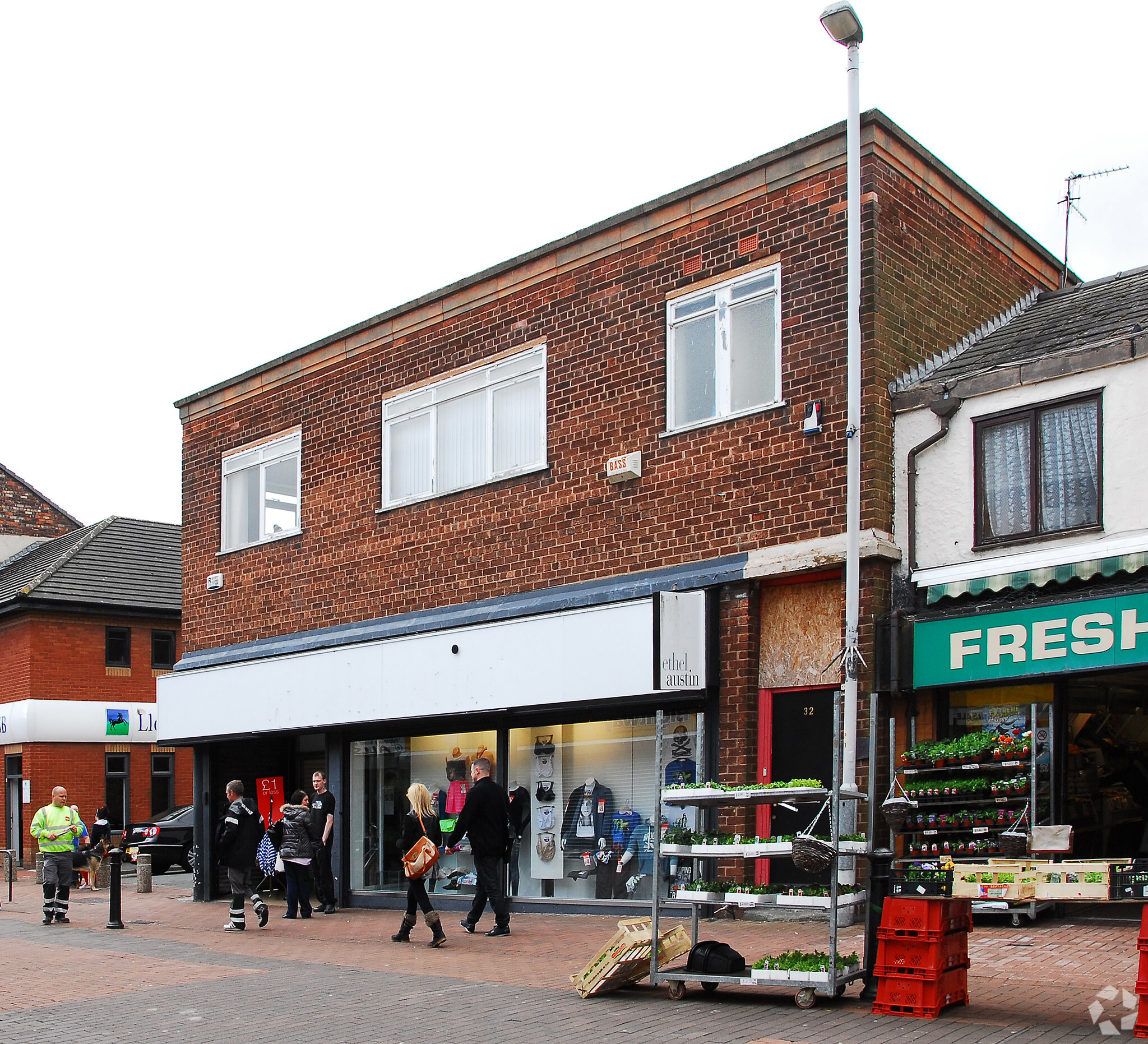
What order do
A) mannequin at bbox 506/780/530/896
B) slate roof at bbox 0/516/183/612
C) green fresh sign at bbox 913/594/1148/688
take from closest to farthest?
green fresh sign at bbox 913/594/1148/688 → mannequin at bbox 506/780/530/896 → slate roof at bbox 0/516/183/612

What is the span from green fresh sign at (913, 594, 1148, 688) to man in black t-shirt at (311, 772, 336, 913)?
293 inches

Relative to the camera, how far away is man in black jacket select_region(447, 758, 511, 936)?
1314 centimetres

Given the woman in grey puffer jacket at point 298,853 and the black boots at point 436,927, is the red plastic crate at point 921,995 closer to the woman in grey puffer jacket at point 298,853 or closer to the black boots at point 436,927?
the black boots at point 436,927

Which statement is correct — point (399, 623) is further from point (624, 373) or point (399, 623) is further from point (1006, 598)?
point (1006, 598)

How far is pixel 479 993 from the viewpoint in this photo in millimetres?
9797

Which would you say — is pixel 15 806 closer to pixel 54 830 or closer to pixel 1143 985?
pixel 54 830

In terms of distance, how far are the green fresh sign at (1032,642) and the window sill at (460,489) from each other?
534 cm

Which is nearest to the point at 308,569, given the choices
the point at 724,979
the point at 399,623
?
the point at 399,623

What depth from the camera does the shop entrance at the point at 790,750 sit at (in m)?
12.9

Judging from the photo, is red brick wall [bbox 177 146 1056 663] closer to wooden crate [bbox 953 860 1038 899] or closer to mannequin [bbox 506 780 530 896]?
mannequin [bbox 506 780 530 896]


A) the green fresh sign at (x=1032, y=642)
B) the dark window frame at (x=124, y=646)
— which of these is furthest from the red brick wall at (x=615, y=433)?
the dark window frame at (x=124, y=646)

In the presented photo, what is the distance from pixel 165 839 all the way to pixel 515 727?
491 inches

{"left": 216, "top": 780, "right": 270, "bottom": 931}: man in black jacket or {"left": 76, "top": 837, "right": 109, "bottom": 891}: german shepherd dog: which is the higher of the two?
{"left": 216, "top": 780, "right": 270, "bottom": 931}: man in black jacket

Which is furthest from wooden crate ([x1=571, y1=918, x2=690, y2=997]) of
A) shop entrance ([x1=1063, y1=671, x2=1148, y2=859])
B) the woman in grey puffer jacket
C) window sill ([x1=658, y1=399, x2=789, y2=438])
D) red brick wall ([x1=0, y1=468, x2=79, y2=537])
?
red brick wall ([x1=0, y1=468, x2=79, y2=537])
